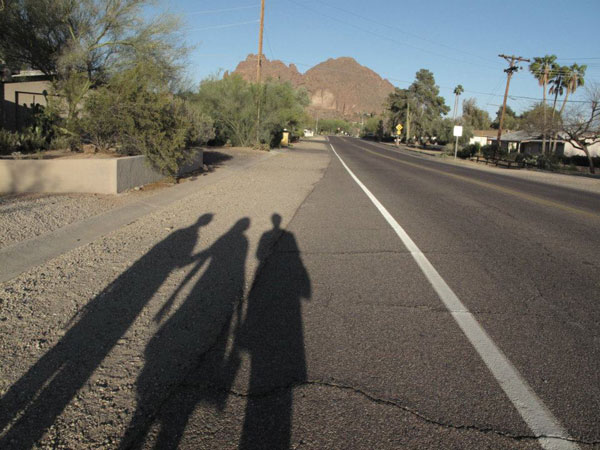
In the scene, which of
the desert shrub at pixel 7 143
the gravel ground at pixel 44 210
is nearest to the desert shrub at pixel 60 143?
the desert shrub at pixel 7 143

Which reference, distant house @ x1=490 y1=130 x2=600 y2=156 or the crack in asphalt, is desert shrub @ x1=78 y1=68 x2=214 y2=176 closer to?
the crack in asphalt

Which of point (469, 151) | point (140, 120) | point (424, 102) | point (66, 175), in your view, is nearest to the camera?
point (66, 175)

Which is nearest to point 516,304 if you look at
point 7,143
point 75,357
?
point 75,357

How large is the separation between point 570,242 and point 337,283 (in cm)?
484

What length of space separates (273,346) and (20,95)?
23.4 metres

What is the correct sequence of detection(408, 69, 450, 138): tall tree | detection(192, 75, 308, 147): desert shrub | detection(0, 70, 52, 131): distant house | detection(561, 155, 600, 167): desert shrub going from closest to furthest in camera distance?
detection(0, 70, 52, 131): distant house
detection(192, 75, 308, 147): desert shrub
detection(561, 155, 600, 167): desert shrub
detection(408, 69, 450, 138): tall tree

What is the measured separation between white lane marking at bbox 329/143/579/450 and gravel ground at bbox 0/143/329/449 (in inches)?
87.2

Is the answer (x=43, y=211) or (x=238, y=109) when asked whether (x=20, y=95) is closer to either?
(x=238, y=109)

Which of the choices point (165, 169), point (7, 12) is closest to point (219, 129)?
point (7, 12)

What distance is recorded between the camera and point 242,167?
2248cm

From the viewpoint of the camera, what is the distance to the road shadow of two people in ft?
9.86

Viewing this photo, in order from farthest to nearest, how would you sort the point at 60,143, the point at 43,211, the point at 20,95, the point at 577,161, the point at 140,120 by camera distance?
the point at 577,161 < the point at 20,95 < the point at 60,143 < the point at 140,120 < the point at 43,211

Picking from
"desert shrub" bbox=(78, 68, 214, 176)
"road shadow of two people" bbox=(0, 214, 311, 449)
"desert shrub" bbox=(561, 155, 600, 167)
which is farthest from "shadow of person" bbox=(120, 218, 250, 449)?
"desert shrub" bbox=(561, 155, 600, 167)

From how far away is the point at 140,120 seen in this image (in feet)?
42.2
